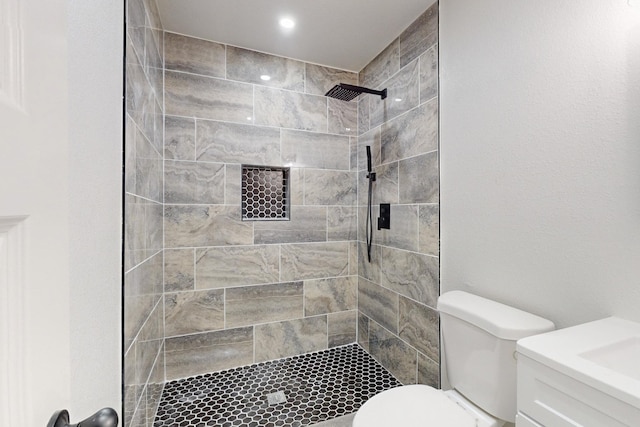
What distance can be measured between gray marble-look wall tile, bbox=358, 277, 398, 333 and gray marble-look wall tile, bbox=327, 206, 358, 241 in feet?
1.29

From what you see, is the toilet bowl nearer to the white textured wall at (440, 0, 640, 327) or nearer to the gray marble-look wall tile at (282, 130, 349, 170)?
the white textured wall at (440, 0, 640, 327)

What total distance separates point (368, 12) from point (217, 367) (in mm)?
2589

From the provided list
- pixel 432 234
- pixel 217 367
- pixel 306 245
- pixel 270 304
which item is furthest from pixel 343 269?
pixel 217 367

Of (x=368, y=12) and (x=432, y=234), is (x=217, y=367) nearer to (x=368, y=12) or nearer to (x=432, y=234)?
(x=432, y=234)

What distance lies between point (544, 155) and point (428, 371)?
1.33 metres

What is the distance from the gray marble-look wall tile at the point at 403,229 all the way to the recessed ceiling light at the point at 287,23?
139 centimetres

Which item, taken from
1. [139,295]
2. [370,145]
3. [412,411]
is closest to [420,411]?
[412,411]

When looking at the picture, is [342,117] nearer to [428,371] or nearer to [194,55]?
[194,55]

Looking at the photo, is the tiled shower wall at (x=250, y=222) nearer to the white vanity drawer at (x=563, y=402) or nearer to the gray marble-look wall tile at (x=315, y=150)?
the gray marble-look wall tile at (x=315, y=150)

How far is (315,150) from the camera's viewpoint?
7.92ft

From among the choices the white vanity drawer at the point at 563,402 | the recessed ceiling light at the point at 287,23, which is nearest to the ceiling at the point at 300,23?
the recessed ceiling light at the point at 287,23

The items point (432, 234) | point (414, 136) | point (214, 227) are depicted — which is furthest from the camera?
point (214, 227)

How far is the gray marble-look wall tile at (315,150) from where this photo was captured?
2328 millimetres

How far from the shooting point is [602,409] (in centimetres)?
67
